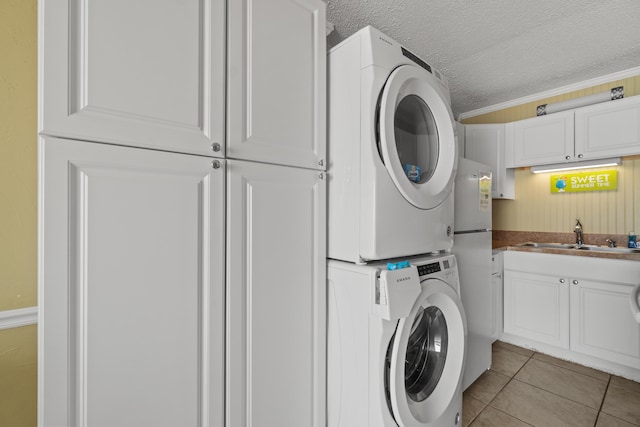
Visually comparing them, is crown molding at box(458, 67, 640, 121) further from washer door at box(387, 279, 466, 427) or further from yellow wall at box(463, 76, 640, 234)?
washer door at box(387, 279, 466, 427)

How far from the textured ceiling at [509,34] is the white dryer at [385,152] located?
0.66 meters

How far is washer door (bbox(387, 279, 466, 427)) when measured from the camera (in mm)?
1251

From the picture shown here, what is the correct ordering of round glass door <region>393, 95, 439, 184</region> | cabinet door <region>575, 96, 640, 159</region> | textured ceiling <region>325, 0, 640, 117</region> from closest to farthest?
round glass door <region>393, 95, 439, 184</region>
textured ceiling <region>325, 0, 640, 117</region>
cabinet door <region>575, 96, 640, 159</region>

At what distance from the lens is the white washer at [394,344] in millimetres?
1104

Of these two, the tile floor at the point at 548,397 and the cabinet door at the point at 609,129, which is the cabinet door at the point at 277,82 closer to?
the tile floor at the point at 548,397

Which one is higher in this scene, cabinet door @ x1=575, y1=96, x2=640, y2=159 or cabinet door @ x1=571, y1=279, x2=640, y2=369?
cabinet door @ x1=575, y1=96, x2=640, y2=159

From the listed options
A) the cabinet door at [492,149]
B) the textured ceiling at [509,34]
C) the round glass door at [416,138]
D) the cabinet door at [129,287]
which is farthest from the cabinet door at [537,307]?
the cabinet door at [129,287]

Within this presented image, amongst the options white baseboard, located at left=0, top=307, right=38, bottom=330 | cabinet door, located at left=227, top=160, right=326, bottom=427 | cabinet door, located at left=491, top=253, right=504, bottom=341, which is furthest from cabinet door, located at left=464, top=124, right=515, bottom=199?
white baseboard, located at left=0, top=307, right=38, bottom=330

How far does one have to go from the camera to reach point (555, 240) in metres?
2.96

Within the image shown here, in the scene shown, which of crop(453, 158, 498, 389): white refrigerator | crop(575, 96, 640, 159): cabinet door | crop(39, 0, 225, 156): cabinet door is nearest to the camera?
crop(39, 0, 225, 156): cabinet door

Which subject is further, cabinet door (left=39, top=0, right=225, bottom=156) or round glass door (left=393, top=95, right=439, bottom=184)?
round glass door (left=393, top=95, right=439, bottom=184)

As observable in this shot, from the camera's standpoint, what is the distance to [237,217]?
→ 40.8 inches

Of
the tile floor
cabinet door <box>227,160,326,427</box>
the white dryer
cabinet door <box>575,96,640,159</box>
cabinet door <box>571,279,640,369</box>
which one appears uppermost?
cabinet door <box>575,96,640,159</box>

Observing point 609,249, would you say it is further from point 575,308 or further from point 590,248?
point 575,308
